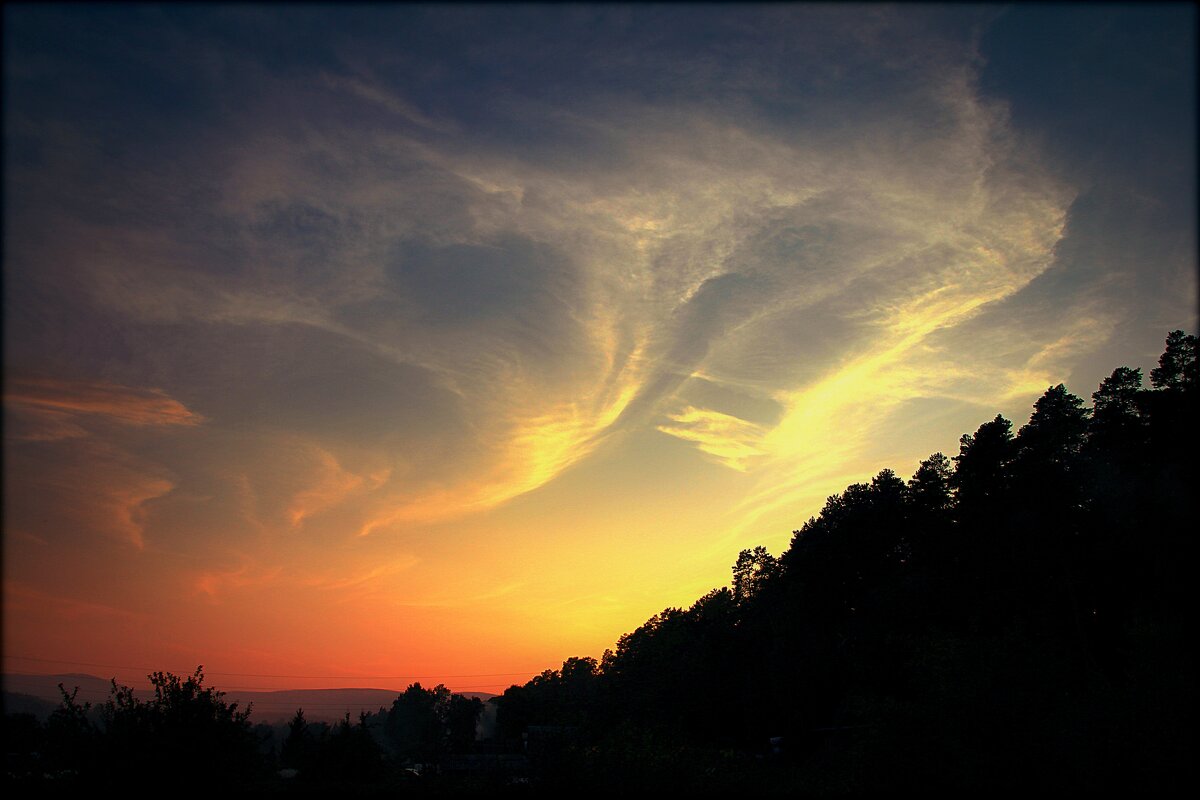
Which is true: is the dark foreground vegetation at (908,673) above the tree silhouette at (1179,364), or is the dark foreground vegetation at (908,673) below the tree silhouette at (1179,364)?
below

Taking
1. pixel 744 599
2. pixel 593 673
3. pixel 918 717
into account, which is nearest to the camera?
pixel 918 717

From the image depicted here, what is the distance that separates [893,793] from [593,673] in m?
172

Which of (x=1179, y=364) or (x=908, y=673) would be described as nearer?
(x=1179, y=364)

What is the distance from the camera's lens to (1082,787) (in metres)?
20.7

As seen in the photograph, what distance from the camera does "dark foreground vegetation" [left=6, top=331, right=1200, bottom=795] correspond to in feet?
66.6

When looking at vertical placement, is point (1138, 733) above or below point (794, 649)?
above

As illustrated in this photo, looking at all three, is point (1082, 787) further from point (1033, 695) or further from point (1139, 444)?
point (1139, 444)

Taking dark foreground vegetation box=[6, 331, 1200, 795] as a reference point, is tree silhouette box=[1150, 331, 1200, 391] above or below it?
above

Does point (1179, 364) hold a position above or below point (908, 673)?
above

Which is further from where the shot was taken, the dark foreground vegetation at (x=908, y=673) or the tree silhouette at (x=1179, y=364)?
the tree silhouette at (x=1179, y=364)

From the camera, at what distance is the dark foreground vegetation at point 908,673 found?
20.3 metres

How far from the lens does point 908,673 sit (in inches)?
2376

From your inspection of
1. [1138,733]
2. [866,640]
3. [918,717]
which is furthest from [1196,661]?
[866,640]

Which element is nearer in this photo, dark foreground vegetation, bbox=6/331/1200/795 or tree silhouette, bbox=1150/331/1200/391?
dark foreground vegetation, bbox=6/331/1200/795
